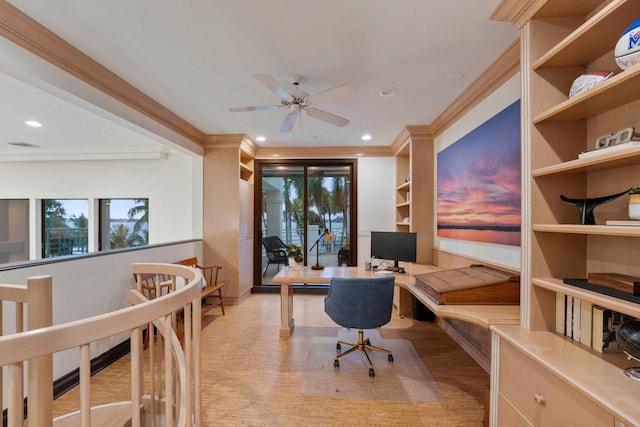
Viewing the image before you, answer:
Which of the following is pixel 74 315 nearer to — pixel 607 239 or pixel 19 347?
pixel 19 347

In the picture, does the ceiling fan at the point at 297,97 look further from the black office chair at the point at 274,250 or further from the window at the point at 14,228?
the window at the point at 14,228

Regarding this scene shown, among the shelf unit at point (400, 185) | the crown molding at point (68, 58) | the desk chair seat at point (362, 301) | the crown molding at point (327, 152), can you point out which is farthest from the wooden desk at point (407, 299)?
the crown molding at point (68, 58)

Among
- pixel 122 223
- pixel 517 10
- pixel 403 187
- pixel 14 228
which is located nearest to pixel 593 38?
pixel 517 10

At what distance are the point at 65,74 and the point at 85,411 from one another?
2.39 meters

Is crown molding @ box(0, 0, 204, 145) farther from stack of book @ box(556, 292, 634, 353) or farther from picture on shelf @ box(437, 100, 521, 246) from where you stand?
stack of book @ box(556, 292, 634, 353)

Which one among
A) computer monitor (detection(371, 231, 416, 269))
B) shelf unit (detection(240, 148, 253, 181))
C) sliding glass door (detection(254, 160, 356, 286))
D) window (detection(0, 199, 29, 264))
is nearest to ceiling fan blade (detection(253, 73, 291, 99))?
computer monitor (detection(371, 231, 416, 269))

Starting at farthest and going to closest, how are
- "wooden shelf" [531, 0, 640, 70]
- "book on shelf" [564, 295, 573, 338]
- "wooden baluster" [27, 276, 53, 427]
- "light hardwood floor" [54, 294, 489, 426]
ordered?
"light hardwood floor" [54, 294, 489, 426] → "book on shelf" [564, 295, 573, 338] → "wooden shelf" [531, 0, 640, 70] → "wooden baluster" [27, 276, 53, 427]

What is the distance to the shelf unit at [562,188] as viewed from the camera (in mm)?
1136

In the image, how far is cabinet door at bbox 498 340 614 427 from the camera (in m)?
1.00

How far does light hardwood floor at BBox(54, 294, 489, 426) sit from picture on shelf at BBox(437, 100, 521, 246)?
1.20 m

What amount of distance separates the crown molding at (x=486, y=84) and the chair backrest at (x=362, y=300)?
1890mm

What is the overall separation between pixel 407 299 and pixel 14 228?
22.7ft

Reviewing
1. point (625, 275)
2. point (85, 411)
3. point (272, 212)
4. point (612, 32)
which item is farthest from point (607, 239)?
point (272, 212)

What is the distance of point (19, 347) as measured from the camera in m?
0.56
